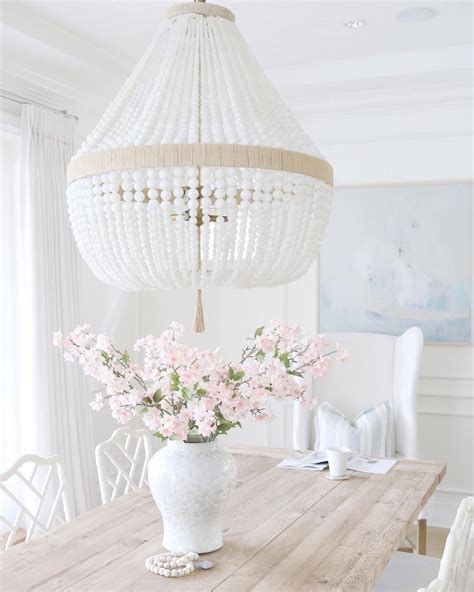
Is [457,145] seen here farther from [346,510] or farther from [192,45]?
[192,45]

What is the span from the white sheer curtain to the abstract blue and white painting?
1.57 m

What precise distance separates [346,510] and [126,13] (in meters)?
2.48

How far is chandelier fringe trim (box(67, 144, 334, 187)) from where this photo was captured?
1.59 m

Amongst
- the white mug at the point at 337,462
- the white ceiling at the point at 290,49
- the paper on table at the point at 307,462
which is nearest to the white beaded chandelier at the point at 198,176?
the white mug at the point at 337,462

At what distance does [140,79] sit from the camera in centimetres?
180

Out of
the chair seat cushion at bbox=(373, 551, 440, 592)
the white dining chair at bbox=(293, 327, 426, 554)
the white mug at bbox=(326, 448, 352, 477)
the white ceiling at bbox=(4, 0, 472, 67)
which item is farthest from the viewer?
the white dining chair at bbox=(293, 327, 426, 554)

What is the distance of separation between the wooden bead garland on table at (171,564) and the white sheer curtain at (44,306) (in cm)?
208

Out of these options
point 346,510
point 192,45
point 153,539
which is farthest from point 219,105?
point 346,510

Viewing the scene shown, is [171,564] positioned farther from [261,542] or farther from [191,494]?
[261,542]

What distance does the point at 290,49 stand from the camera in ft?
13.3

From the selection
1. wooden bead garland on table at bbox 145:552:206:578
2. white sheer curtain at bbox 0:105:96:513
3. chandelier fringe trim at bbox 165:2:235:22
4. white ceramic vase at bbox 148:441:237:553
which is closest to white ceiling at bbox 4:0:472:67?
white sheer curtain at bbox 0:105:96:513

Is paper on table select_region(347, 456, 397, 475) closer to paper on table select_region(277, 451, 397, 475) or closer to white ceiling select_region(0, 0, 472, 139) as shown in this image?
paper on table select_region(277, 451, 397, 475)

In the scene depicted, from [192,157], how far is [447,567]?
967mm

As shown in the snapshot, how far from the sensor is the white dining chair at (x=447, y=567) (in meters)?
1.48
